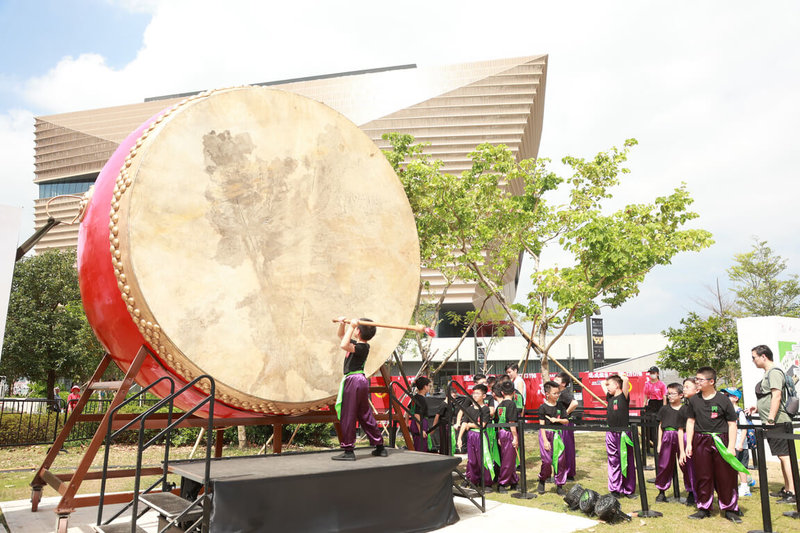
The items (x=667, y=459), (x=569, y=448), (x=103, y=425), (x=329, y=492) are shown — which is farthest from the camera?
(x=569, y=448)

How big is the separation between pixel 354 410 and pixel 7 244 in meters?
4.57

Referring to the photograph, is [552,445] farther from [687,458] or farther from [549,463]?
[687,458]

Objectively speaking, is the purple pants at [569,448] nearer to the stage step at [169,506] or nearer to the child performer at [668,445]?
the child performer at [668,445]

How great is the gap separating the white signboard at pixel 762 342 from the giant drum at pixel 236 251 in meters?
7.42

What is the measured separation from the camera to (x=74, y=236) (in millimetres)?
46469

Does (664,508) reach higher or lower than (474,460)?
lower

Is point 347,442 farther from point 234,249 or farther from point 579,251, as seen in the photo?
point 579,251

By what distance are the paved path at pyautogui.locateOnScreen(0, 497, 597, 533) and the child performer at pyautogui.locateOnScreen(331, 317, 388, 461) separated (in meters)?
1.14

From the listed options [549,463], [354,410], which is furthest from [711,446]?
[354,410]

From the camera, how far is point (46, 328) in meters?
22.4

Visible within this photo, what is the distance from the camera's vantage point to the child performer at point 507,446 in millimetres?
7289

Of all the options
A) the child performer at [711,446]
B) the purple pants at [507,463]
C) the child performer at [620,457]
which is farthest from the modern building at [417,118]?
the child performer at [711,446]

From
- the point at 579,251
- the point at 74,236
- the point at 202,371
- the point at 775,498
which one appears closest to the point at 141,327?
the point at 202,371

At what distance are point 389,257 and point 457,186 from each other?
7856 millimetres
